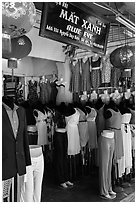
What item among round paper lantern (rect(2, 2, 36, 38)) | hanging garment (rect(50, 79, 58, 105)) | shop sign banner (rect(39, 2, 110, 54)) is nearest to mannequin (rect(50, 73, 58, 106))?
hanging garment (rect(50, 79, 58, 105))

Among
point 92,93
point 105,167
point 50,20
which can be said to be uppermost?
point 50,20

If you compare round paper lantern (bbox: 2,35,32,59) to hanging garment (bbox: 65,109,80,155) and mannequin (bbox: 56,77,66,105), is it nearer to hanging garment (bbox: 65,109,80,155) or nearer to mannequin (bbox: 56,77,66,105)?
hanging garment (bbox: 65,109,80,155)

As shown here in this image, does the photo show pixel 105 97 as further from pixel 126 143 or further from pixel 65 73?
pixel 126 143

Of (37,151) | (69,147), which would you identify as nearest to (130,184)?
(69,147)

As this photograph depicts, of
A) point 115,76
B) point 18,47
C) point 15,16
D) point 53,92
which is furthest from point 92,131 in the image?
point 15,16

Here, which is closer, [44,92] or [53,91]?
[44,92]

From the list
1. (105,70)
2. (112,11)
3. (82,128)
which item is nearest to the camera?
(112,11)

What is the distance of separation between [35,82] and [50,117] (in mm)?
862

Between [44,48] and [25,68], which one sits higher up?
[44,48]

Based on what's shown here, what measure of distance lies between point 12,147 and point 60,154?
95.3 inches

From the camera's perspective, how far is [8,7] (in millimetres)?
2033

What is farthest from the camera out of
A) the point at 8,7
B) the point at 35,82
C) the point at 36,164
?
the point at 35,82

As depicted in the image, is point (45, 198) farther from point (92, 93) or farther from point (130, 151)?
point (92, 93)

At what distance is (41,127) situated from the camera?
481cm
